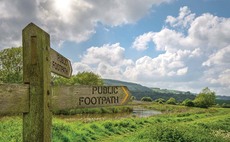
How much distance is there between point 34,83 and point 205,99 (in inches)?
3301

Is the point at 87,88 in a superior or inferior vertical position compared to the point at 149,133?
superior

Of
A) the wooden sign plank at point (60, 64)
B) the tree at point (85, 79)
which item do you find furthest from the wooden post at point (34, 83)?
the tree at point (85, 79)

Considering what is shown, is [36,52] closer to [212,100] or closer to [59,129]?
[59,129]

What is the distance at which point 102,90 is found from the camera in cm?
590

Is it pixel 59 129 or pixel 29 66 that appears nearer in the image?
pixel 29 66

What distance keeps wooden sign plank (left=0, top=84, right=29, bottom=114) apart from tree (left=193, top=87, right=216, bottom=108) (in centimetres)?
8167

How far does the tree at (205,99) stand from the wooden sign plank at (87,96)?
80013mm

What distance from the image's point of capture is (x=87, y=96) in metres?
5.73

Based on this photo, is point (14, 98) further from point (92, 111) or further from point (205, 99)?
point (205, 99)

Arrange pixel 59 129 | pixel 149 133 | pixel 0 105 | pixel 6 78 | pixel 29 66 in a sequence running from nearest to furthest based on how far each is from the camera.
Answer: pixel 0 105 → pixel 29 66 → pixel 59 129 → pixel 149 133 → pixel 6 78

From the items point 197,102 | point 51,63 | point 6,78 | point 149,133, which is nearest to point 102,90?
point 51,63

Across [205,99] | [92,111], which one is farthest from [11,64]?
[205,99]

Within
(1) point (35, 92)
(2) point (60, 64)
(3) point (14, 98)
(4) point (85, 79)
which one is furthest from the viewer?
(4) point (85, 79)

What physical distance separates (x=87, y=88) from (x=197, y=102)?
81986 mm
